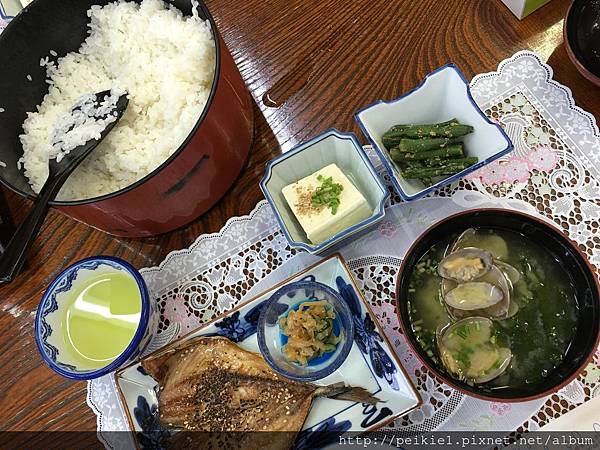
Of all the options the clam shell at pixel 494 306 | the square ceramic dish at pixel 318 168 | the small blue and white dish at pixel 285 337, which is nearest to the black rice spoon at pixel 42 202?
the square ceramic dish at pixel 318 168

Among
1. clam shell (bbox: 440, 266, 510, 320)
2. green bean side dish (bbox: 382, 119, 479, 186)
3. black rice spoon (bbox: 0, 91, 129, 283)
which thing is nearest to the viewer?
black rice spoon (bbox: 0, 91, 129, 283)

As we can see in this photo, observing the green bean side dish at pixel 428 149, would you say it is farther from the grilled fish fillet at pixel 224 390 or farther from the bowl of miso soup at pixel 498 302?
the grilled fish fillet at pixel 224 390

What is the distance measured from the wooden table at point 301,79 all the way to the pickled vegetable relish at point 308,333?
0.41 m

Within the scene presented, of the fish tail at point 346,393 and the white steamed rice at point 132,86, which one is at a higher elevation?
the white steamed rice at point 132,86

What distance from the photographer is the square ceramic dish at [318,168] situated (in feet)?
4.70

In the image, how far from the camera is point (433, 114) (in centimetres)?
162

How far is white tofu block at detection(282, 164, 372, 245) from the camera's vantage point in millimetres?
1453

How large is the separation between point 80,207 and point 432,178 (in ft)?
3.17

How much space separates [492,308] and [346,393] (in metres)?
0.45

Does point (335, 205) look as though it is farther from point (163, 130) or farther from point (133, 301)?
point (133, 301)

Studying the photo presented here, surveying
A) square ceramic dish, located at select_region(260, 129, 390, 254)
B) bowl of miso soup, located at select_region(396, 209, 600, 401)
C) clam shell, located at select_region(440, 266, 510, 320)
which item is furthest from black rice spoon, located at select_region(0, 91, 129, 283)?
clam shell, located at select_region(440, 266, 510, 320)

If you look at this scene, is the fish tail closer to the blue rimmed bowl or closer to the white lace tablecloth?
the white lace tablecloth

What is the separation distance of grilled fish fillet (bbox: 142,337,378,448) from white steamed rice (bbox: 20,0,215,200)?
0.53 metres

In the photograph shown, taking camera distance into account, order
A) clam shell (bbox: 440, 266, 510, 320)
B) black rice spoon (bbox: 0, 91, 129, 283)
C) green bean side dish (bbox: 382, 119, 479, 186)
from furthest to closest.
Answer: green bean side dish (bbox: 382, 119, 479, 186) → clam shell (bbox: 440, 266, 510, 320) → black rice spoon (bbox: 0, 91, 129, 283)
